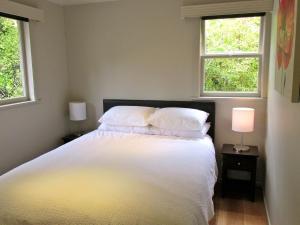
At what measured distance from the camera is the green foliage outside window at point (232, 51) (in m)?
3.04

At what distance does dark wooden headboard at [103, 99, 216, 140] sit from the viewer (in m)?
3.18

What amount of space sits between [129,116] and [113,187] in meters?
1.51

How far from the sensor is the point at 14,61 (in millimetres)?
2996

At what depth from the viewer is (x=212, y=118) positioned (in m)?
3.20

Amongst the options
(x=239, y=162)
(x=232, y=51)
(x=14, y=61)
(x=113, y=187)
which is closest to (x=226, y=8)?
(x=232, y=51)

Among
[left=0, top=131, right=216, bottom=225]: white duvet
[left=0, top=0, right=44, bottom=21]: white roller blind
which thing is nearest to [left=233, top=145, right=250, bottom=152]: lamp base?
[left=0, top=131, right=216, bottom=225]: white duvet

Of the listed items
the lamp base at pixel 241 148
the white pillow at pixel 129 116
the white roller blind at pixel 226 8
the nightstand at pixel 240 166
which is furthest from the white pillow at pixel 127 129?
the white roller blind at pixel 226 8

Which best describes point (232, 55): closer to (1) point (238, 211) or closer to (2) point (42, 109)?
(1) point (238, 211)

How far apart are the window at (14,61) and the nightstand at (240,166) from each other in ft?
7.99

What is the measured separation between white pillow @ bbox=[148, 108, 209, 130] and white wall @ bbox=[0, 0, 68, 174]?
1.39 m

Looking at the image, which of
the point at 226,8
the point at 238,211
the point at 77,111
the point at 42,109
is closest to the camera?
the point at 238,211

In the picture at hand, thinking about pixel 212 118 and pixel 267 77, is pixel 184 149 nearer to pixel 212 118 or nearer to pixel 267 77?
pixel 212 118

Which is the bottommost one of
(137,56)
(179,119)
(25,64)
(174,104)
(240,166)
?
(240,166)

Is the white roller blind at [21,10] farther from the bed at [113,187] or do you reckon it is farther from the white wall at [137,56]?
the bed at [113,187]
